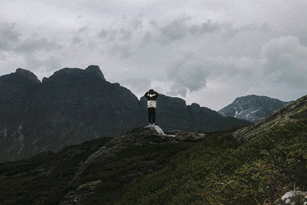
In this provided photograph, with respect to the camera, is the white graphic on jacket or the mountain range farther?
the white graphic on jacket

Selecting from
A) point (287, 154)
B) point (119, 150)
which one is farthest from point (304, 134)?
point (119, 150)

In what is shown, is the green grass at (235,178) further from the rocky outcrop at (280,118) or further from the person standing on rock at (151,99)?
the person standing on rock at (151,99)

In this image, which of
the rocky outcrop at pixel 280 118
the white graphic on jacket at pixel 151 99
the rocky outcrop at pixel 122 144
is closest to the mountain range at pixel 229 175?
the rocky outcrop at pixel 280 118

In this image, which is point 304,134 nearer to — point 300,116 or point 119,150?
point 300,116

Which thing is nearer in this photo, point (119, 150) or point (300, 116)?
point (300, 116)

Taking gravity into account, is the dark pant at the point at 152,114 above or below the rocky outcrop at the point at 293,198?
above

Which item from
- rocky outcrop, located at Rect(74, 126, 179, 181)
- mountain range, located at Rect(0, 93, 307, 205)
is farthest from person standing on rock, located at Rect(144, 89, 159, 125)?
mountain range, located at Rect(0, 93, 307, 205)

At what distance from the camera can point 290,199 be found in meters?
4.18

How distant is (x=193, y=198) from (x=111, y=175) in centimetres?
1011

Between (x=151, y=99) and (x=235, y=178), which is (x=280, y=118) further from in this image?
(x=151, y=99)

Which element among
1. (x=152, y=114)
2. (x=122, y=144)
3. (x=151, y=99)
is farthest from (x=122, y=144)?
(x=151, y=99)

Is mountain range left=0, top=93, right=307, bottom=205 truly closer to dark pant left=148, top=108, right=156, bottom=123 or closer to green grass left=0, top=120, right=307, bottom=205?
green grass left=0, top=120, right=307, bottom=205

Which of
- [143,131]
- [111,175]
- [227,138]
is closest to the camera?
[227,138]

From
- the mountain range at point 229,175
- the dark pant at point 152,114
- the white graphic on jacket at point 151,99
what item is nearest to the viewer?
the mountain range at point 229,175
